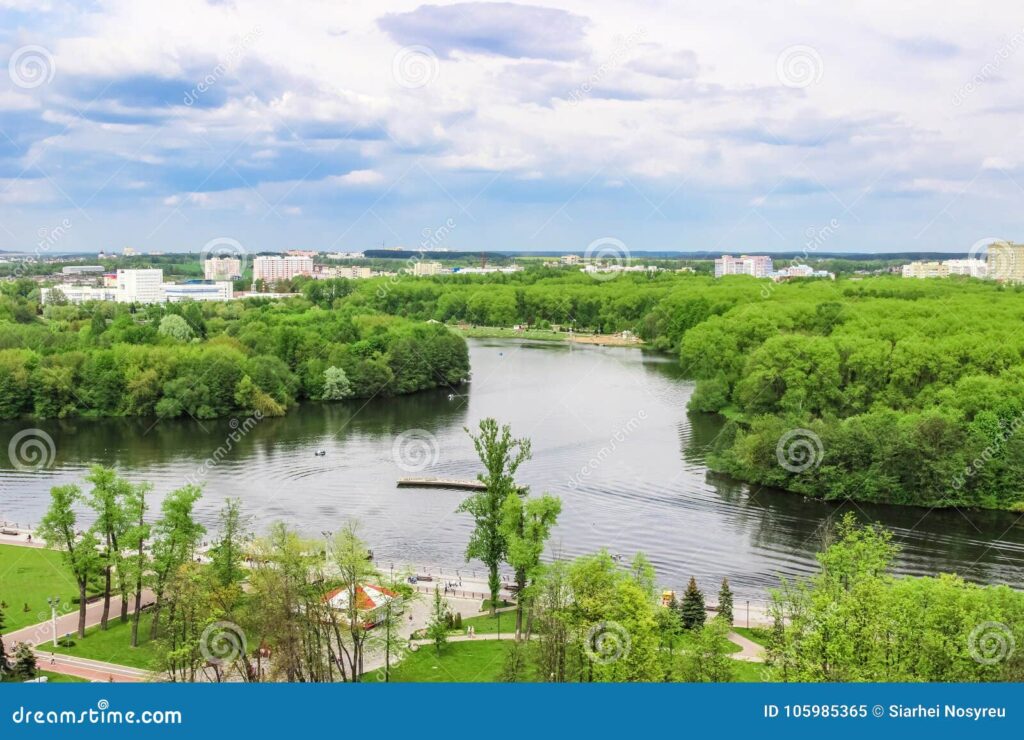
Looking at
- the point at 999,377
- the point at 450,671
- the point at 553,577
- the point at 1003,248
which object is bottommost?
the point at 450,671

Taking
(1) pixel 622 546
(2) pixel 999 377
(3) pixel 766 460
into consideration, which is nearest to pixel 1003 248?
(2) pixel 999 377

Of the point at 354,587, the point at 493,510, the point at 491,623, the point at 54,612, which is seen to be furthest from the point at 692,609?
the point at 54,612

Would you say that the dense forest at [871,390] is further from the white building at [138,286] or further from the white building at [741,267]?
the white building at [741,267]

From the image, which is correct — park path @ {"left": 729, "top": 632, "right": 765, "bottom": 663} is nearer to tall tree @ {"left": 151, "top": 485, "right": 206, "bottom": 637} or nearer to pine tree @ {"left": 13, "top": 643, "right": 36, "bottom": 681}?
tall tree @ {"left": 151, "top": 485, "right": 206, "bottom": 637}

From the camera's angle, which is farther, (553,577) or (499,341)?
(499,341)

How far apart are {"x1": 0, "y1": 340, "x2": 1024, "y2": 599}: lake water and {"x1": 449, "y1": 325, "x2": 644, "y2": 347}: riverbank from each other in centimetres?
2063

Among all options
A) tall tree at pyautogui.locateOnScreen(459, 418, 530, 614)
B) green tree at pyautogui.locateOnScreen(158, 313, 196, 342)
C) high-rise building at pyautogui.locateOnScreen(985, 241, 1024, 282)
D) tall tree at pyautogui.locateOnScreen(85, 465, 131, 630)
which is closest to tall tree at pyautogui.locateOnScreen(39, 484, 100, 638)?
tall tree at pyautogui.locateOnScreen(85, 465, 131, 630)

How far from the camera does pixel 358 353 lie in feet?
135

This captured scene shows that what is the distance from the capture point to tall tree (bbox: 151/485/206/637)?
14.7 metres

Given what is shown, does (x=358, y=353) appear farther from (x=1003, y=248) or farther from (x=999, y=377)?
(x=1003, y=248)

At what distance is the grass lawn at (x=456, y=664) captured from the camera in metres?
13.4

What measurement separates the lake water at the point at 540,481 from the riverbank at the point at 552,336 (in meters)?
20.6

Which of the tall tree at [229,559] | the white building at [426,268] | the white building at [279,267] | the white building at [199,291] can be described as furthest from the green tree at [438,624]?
the white building at [426,268]

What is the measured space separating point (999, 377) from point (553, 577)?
64.7 feet
